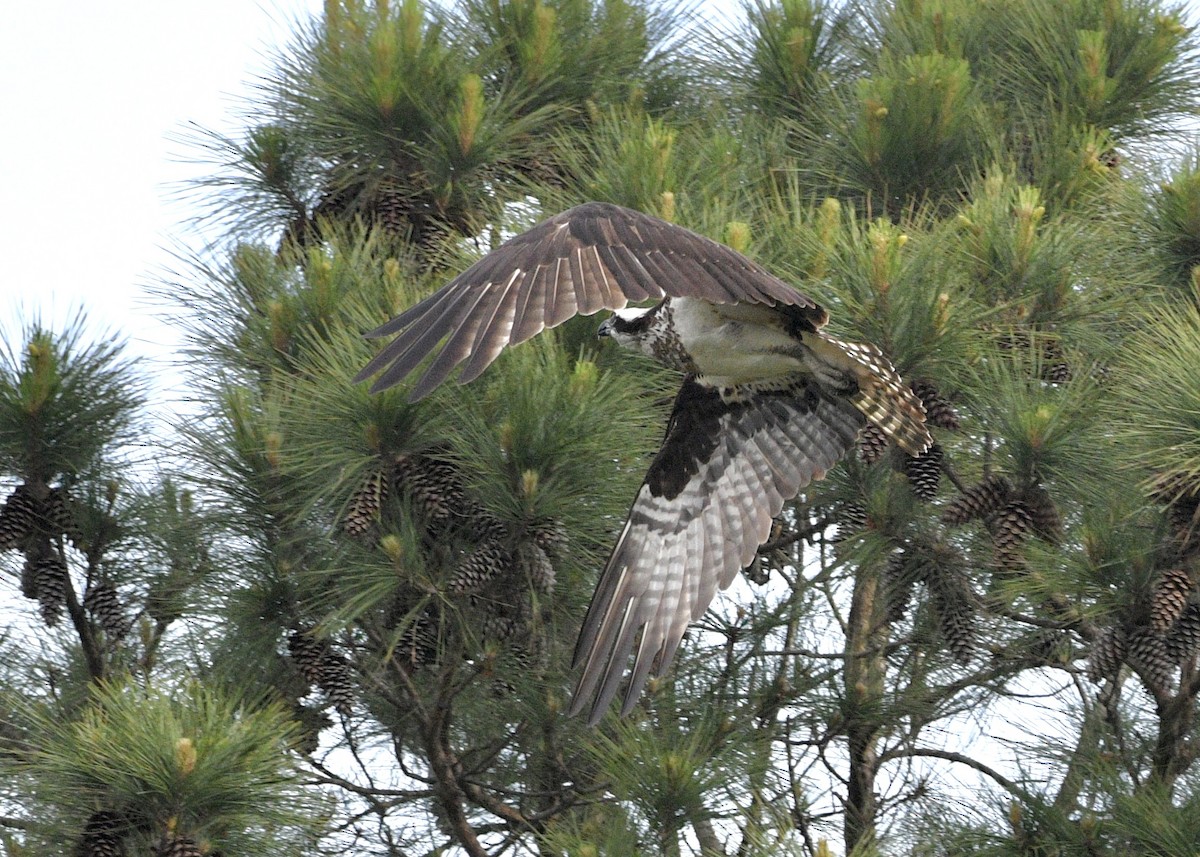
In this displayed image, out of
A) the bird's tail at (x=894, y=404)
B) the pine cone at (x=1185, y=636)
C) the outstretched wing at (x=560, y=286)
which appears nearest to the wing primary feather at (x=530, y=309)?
the outstretched wing at (x=560, y=286)

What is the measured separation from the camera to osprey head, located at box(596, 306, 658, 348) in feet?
12.2

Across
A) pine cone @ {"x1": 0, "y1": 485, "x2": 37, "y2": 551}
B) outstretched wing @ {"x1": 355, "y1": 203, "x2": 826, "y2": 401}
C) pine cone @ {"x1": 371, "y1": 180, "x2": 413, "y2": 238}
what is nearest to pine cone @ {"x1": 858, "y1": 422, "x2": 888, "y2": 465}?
outstretched wing @ {"x1": 355, "y1": 203, "x2": 826, "y2": 401}

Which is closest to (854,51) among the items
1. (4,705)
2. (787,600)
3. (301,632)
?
(787,600)

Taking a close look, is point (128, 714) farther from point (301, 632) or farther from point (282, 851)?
point (301, 632)

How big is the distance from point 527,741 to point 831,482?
30.8 inches

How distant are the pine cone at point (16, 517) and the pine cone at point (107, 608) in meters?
0.20

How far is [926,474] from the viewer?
3.50m

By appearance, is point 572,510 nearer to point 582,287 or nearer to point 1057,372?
point 582,287

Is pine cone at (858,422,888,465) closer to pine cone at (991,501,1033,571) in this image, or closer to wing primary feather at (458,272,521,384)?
pine cone at (991,501,1033,571)

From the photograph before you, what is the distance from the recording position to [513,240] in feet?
10.4

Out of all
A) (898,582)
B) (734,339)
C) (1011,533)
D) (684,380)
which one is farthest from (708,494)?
(1011,533)

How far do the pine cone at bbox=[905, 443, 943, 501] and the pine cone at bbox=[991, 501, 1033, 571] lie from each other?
201 mm

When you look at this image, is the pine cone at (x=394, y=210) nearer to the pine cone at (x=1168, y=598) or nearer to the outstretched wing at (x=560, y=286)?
the outstretched wing at (x=560, y=286)

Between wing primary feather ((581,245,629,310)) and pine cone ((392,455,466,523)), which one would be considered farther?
pine cone ((392,455,466,523))
